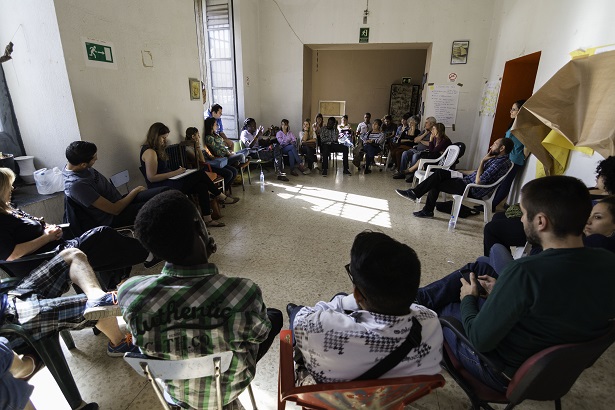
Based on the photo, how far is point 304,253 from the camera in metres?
3.12

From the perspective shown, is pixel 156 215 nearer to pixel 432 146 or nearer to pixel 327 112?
pixel 432 146

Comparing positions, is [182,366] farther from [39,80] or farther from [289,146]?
[289,146]

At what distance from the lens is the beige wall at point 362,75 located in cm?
960

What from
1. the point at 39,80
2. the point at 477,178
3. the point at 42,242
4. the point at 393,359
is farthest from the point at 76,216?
the point at 477,178

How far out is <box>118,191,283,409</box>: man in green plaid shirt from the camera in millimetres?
978

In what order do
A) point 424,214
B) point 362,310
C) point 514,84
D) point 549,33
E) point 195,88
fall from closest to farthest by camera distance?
point 362,310
point 549,33
point 424,214
point 195,88
point 514,84

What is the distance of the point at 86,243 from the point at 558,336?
247cm

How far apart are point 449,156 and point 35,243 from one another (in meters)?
5.19

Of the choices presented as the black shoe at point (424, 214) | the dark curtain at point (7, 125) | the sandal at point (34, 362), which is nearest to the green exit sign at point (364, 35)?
the black shoe at point (424, 214)

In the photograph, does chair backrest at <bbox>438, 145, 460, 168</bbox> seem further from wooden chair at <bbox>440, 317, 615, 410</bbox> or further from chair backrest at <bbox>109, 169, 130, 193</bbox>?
chair backrest at <bbox>109, 169, 130, 193</bbox>

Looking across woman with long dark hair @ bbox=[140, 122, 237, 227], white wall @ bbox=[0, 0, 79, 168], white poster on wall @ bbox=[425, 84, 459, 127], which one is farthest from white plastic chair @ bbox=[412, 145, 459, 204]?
white wall @ bbox=[0, 0, 79, 168]

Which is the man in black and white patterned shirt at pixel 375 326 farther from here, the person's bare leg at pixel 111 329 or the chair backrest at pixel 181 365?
the person's bare leg at pixel 111 329

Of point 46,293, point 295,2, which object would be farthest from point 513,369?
point 295,2

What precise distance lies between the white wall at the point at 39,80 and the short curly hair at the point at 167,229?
246 centimetres
